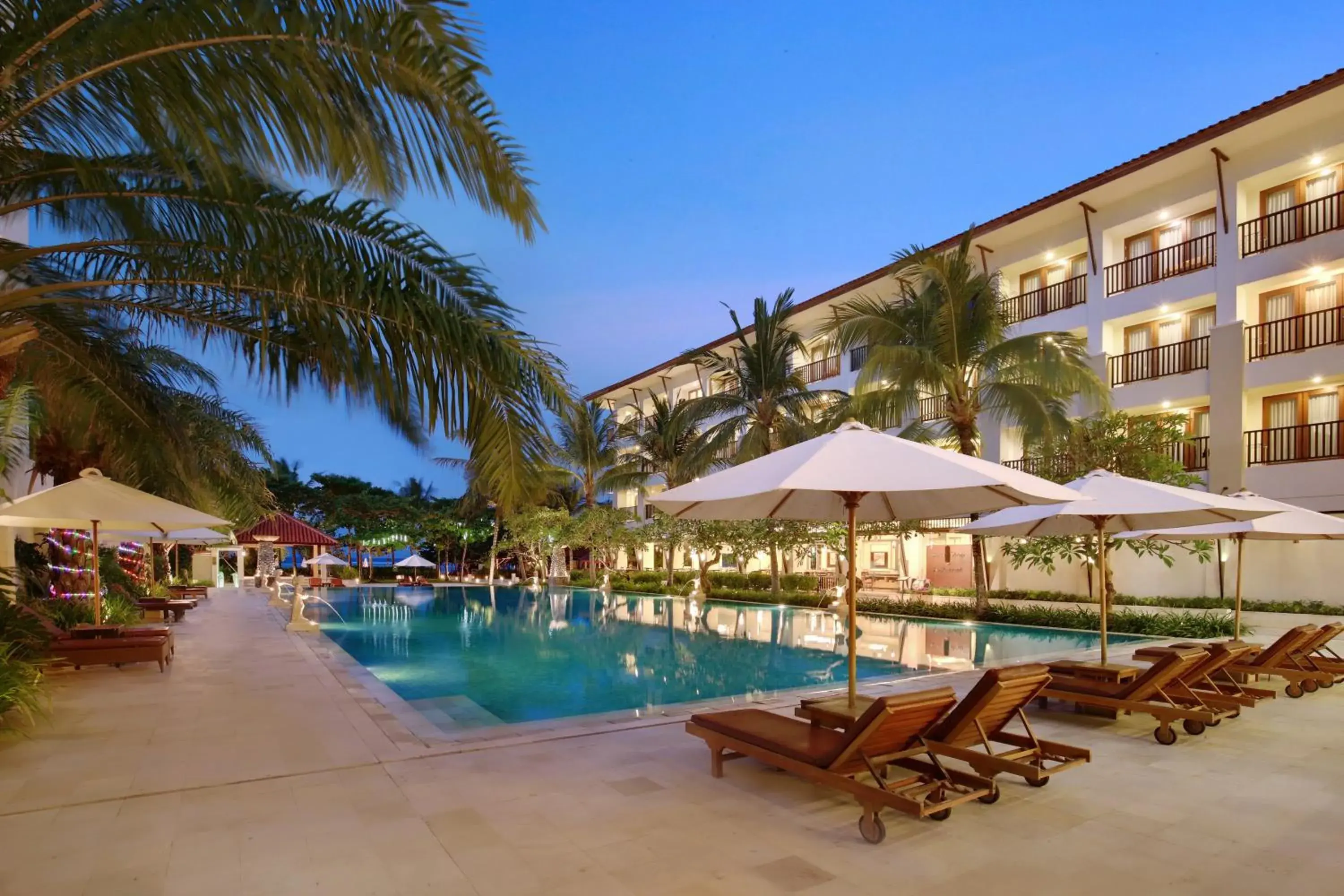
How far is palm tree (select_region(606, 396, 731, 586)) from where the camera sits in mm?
23828

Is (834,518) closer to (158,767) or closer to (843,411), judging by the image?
(158,767)

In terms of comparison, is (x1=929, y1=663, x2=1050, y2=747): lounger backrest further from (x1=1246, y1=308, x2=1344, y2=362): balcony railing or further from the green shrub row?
(x1=1246, y1=308, x2=1344, y2=362): balcony railing

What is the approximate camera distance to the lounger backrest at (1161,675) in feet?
22.8

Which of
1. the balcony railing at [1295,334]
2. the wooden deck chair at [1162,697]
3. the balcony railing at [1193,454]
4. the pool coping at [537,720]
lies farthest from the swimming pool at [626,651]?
the balcony railing at [1295,334]

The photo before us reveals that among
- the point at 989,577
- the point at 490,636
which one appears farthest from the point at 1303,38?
the point at 490,636

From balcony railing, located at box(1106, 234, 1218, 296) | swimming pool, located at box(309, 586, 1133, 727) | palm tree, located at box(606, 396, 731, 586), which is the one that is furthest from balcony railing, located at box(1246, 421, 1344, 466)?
palm tree, located at box(606, 396, 731, 586)

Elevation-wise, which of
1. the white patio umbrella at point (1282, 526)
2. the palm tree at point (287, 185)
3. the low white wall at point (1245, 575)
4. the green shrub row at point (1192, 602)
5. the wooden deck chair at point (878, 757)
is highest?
the palm tree at point (287, 185)

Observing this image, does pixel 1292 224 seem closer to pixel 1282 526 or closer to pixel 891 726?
pixel 1282 526

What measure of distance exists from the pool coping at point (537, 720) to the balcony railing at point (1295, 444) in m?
11.0

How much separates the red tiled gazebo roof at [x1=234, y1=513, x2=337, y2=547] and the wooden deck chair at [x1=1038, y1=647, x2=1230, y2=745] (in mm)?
24187

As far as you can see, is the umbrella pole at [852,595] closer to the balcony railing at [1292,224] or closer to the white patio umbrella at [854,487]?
the white patio umbrella at [854,487]

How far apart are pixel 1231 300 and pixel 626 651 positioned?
54.5 feet

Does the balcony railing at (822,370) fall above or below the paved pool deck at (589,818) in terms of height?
above

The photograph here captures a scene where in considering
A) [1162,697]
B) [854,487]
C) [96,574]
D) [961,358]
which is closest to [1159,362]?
[961,358]
